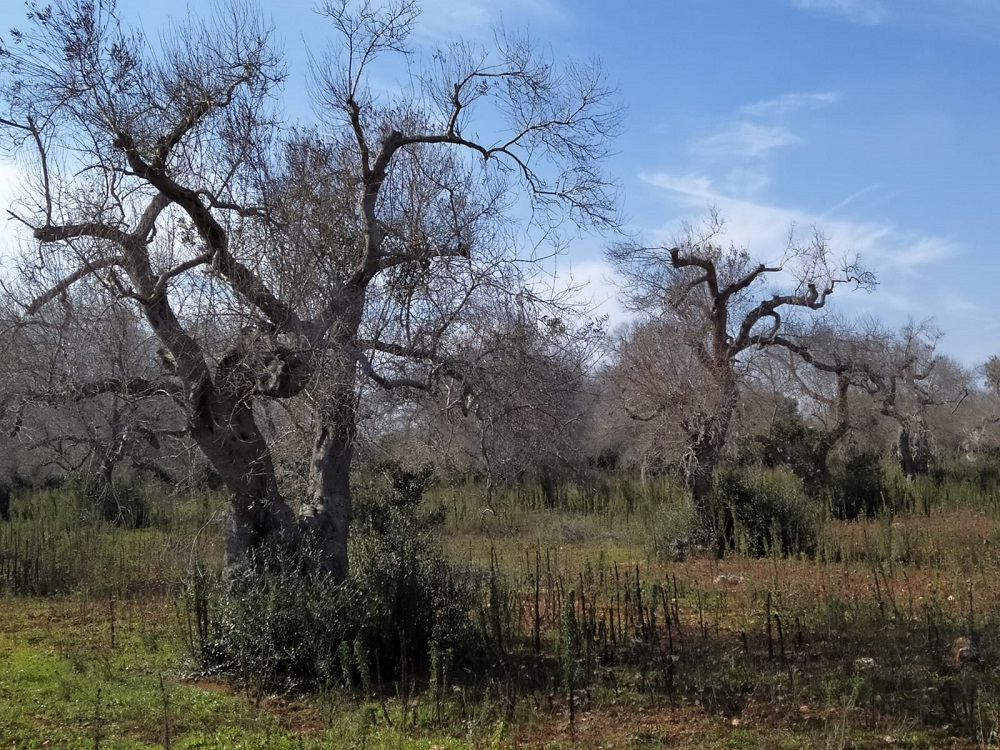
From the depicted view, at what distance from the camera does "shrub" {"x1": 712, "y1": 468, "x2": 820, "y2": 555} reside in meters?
15.0

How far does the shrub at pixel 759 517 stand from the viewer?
15.0 meters

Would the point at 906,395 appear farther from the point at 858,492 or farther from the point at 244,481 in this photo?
the point at 244,481

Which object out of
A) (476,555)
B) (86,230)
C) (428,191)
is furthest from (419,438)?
(476,555)

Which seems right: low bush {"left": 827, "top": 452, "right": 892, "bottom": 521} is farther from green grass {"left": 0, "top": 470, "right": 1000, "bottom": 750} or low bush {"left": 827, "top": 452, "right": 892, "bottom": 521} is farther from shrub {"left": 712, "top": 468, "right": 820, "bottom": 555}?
green grass {"left": 0, "top": 470, "right": 1000, "bottom": 750}

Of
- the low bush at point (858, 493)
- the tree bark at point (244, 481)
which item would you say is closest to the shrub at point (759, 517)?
the low bush at point (858, 493)

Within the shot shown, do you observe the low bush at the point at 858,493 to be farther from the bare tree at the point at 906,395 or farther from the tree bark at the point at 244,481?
the tree bark at the point at 244,481

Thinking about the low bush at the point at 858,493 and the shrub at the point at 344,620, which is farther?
the low bush at the point at 858,493

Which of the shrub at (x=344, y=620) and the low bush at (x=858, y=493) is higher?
the low bush at (x=858, y=493)

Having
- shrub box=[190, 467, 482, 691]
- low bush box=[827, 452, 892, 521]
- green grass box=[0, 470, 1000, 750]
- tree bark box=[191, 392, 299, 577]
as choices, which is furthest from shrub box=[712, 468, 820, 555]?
tree bark box=[191, 392, 299, 577]

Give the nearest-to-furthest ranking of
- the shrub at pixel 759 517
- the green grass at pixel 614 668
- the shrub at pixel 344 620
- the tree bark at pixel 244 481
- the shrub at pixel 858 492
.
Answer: the green grass at pixel 614 668, the shrub at pixel 344 620, the tree bark at pixel 244 481, the shrub at pixel 759 517, the shrub at pixel 858 492

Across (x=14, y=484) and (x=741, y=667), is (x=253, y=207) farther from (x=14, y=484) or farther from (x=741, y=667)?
(x=14, y=484)

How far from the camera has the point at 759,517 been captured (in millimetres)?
15266

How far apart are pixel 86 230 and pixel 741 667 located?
21.0 ft

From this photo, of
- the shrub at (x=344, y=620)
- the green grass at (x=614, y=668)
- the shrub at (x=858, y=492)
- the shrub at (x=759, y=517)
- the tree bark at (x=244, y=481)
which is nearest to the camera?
the green grass at (x=614, y=668)
